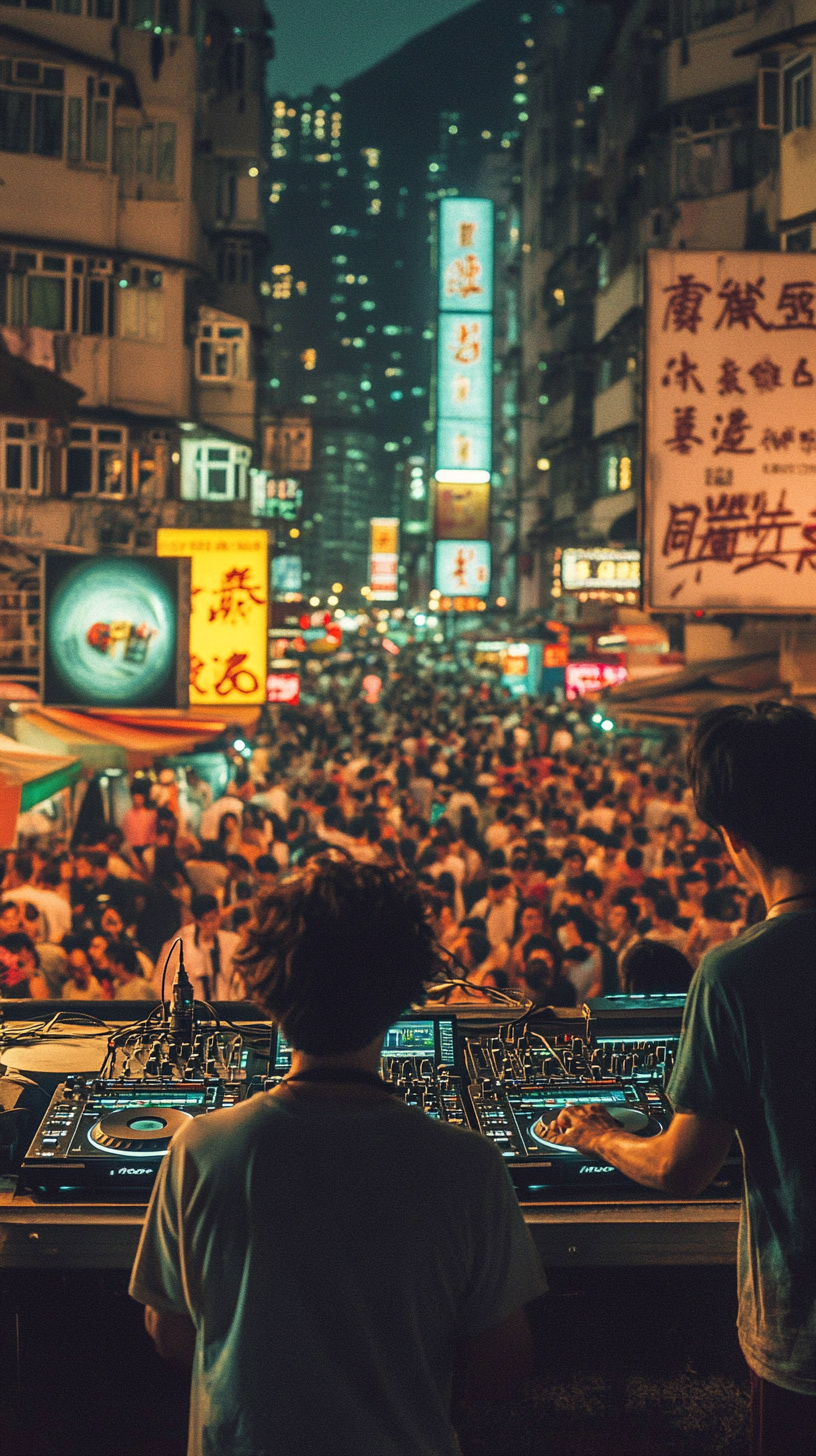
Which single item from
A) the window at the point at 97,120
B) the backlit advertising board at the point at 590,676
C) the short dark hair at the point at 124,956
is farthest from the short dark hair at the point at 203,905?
the window at the point at 97,120

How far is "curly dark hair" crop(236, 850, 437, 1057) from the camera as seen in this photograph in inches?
87.4

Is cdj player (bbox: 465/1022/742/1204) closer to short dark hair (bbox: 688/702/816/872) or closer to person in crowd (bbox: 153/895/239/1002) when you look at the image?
short dark hair (bbox: 688/702/816/872)

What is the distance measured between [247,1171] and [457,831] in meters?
11.4

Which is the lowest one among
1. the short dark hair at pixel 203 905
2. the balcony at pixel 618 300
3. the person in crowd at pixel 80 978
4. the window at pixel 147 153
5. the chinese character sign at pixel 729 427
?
the person in crowd at pixel 80 978

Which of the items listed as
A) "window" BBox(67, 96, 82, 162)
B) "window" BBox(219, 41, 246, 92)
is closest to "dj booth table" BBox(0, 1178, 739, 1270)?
"window" BBox(67, 96, 82, 162)

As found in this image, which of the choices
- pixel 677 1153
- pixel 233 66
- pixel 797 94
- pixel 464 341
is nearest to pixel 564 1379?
pixel 677 1153

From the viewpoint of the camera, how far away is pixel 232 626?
1455cm

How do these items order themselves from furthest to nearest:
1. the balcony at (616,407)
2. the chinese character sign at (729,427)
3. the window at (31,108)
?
the balcony at (616,407)
the window at (31,108)
the chinese character sign at (729,427)

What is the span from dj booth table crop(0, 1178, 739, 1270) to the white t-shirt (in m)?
1.12

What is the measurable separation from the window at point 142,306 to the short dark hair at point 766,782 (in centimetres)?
3001

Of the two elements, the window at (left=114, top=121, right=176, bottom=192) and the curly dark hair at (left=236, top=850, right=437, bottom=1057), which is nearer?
the curly dark hair at (left=236, top=850, right=437, bottom=1057)

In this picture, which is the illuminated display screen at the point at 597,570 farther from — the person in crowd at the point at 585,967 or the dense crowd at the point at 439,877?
the person in crowd at the point at 585,967

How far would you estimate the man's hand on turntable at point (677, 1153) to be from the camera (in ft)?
8.86

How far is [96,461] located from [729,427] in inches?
932
